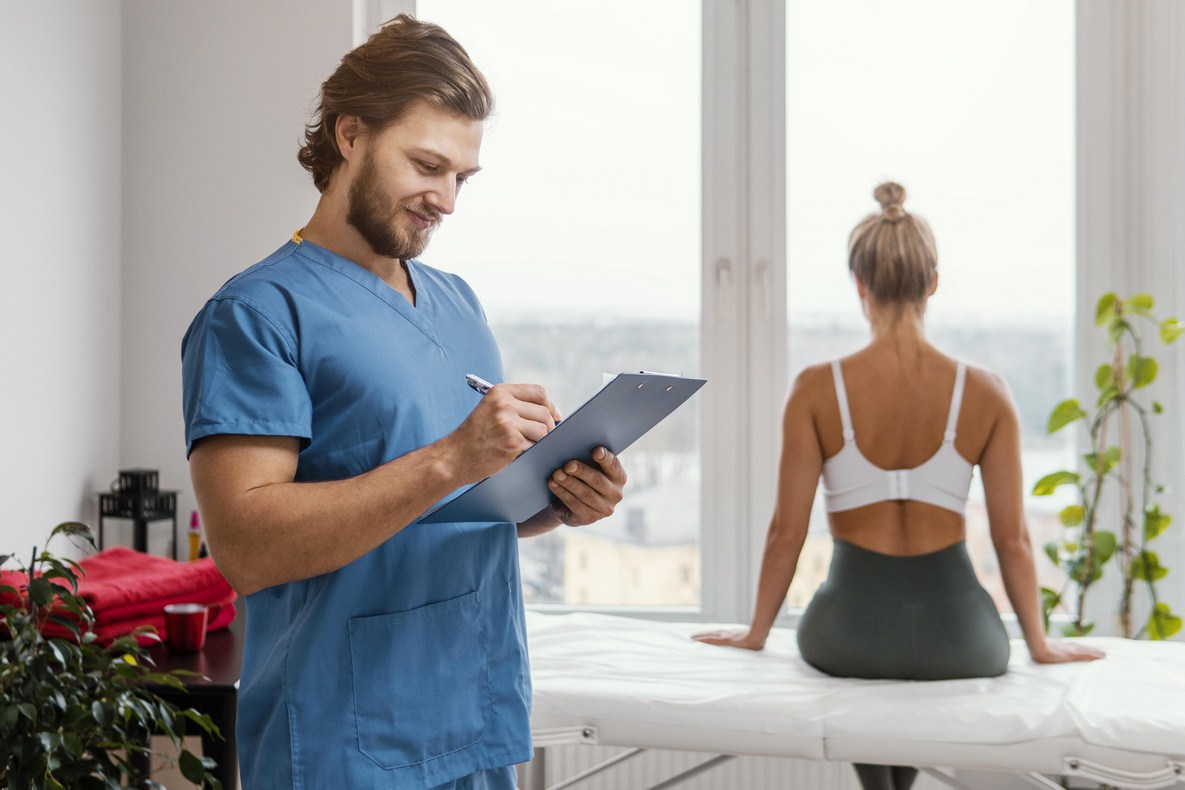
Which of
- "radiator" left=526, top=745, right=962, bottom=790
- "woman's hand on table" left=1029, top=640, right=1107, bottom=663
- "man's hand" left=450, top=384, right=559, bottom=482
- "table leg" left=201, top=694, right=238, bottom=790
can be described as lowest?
"radiator" left=526, top=745, right=962, bottom=790

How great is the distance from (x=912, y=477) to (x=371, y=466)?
1.25 meters

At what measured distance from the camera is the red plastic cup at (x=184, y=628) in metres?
1.91

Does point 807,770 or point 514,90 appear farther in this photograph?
point 514,90

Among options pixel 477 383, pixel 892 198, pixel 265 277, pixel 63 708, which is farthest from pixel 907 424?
A: pixel 63 708

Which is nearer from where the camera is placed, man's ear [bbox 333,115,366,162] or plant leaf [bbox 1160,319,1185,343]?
man's ear [bbox 333,115,366,162]

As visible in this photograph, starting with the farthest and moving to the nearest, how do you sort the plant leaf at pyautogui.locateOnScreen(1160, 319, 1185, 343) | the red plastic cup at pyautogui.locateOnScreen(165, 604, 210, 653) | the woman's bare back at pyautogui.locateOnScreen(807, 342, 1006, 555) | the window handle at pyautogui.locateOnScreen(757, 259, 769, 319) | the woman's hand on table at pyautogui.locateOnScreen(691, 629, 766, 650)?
the window handle at pyautogui.locateOnScreen(757, 259, 769, 319), the plant leaf at pyautogui.locateOnScreen(1160, 319, 1185, 343), the woman's hand on table at pyautogui.locateOnScreen(691, 629, 766, 650), the woman's bare back at pyautogui.locateOnScreen(807, 342, 1006, 555), the red plastic cup at pyautogui.locateOnScreen(165, 604, 210, 653)

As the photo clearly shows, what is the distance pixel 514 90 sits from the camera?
9.14ft

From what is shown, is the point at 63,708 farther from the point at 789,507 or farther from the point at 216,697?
the point at 789,507

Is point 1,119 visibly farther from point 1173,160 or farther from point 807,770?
point 1173,160

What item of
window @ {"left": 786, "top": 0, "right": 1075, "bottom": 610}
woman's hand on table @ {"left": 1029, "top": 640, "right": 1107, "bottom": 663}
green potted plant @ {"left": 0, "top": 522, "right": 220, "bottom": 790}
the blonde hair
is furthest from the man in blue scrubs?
window @ {"left": 786, "top": 0, "right": 1075, "bottom": 610}

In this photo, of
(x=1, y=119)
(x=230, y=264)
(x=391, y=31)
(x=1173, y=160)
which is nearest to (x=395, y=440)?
(x=391, y=31)

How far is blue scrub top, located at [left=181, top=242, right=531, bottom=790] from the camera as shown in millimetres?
1025

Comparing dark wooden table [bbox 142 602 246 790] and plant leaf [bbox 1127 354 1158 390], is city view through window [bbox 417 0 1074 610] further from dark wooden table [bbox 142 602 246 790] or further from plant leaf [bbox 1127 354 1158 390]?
dark wooden table [bbox 142 602 246 790]

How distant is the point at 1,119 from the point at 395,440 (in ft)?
4.66
